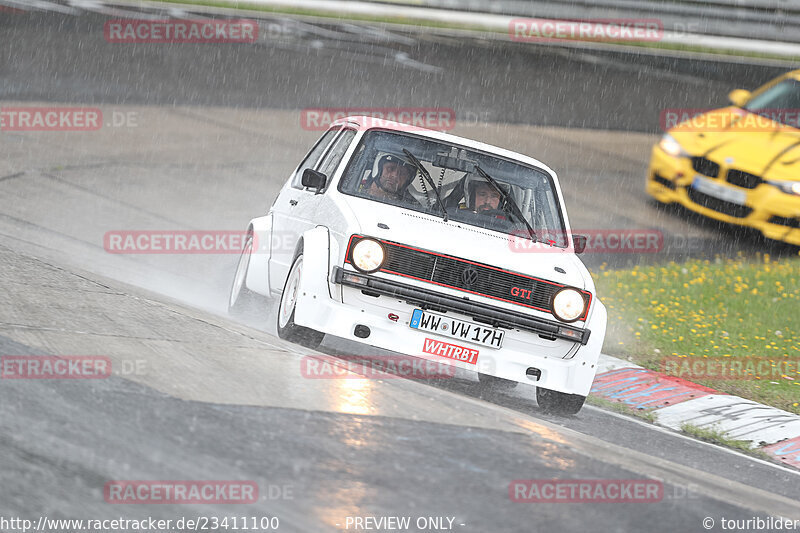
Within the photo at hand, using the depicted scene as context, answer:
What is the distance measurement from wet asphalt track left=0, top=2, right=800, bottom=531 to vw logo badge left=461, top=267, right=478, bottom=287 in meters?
0.66

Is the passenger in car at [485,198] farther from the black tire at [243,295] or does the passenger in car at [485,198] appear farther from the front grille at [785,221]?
the front grille at [785,221]

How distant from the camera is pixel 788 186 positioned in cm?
1295

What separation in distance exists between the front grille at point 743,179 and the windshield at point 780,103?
160cm

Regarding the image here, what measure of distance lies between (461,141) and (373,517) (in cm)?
389

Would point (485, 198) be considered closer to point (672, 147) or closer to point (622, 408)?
point (622, 408)

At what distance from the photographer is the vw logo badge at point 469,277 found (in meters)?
6.70

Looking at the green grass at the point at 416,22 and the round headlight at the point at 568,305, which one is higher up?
the green grass at the point at 416,22

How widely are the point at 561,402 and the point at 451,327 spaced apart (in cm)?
97

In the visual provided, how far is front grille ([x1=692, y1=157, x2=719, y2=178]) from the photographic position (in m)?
13.2

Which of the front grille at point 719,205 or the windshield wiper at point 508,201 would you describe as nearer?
the windshield wiper at point 508,201

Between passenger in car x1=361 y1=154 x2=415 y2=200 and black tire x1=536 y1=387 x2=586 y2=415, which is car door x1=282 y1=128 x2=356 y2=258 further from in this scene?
black tire x1=536 y1=387 x2=586 y2=415

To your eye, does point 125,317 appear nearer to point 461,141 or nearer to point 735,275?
point 461,141

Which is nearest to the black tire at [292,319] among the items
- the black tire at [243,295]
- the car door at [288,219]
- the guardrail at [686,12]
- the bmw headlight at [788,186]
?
the car door at [288,219]

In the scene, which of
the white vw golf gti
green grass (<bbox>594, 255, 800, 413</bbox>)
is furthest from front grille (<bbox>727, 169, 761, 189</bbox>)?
the white vw golf gti
